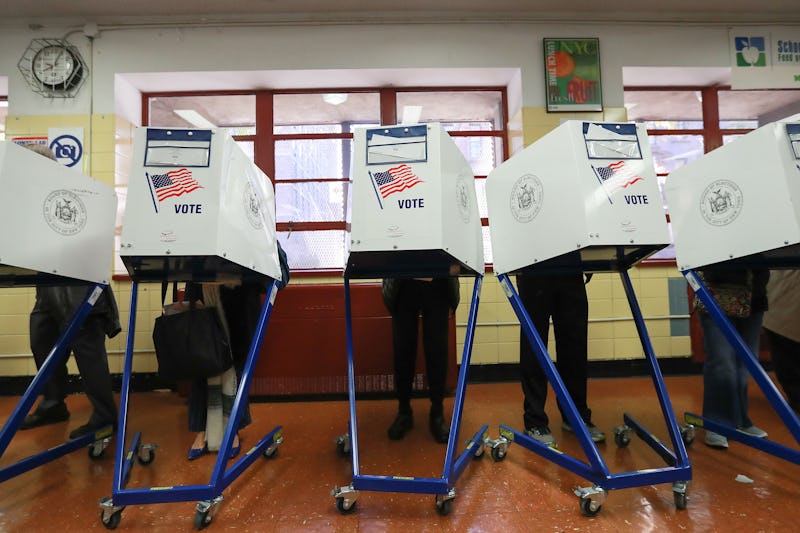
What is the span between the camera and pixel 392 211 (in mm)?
1455

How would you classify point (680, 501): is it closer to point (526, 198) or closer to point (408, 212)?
point (526, 198)

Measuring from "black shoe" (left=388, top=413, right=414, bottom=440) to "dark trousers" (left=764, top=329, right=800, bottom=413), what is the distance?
2.10m

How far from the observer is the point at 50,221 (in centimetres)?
154

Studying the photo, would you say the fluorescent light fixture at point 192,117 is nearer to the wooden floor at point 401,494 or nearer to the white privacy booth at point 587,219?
the wooden floor at point 401,494

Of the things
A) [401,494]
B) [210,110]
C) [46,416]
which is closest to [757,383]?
[401,494]

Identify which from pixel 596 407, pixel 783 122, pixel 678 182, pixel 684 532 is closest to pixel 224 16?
pixel 678 182

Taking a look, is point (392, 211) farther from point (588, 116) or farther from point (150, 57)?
point (150, 57)

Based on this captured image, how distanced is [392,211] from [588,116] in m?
2.71

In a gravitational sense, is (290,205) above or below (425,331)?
above

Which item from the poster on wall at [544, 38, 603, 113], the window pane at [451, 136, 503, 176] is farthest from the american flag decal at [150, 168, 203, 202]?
the poster on wall at [544, 38, 603, 113]

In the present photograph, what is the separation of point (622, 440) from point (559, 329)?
1.92 feet

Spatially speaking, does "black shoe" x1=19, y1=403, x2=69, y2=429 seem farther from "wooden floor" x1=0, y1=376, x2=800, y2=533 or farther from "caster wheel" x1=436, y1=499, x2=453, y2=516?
"caster wheel" x1=436, y1=499, x2=453, y2=516

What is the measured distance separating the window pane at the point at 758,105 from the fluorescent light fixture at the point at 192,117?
4883 mm

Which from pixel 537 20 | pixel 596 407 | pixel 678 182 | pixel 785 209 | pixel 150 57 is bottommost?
pixel 596 407
